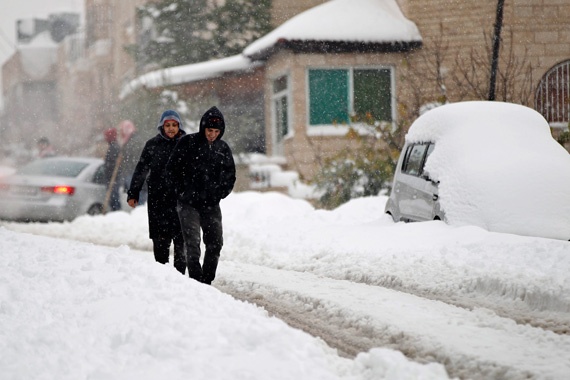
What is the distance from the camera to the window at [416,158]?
Result: 12.4m

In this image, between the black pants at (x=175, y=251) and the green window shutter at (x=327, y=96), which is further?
the green window shutter at (x=327, y=96)

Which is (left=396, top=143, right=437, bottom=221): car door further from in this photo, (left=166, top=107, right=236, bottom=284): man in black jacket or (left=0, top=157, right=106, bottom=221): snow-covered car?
(left=0, top=157, right=106, bottom=221): snow-covered car

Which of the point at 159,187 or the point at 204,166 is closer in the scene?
the point at 204,166

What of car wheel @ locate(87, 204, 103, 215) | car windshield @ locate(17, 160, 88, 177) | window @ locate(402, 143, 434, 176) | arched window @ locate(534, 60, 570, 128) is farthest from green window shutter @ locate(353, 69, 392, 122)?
window @ locate(402, 143, 434, 176)

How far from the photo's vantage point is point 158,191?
9500mm

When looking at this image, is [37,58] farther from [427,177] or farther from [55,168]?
[427,177]

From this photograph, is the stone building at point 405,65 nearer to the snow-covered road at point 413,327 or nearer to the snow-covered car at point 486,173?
the snow-covered car at point 486,173

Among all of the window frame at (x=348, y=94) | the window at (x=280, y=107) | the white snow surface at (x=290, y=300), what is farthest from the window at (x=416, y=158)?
the window at (x=280, y=107)

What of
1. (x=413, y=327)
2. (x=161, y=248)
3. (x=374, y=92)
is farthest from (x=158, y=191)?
(x=374, y=92)

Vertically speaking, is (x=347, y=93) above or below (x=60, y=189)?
above

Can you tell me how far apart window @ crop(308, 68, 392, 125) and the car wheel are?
7237mm

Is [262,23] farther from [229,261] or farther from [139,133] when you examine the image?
[229,261]

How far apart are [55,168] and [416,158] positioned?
8.64 meters

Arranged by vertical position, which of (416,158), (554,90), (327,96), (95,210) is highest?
(416,158)
